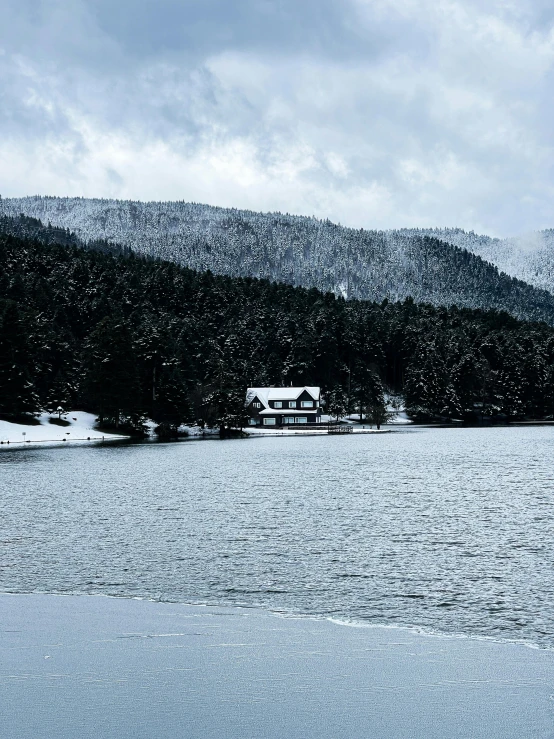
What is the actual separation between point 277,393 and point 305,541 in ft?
401

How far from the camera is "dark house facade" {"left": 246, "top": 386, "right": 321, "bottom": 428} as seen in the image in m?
148

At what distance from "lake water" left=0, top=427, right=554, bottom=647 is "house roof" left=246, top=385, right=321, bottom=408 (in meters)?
89.9

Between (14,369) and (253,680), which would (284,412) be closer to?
(14,369)

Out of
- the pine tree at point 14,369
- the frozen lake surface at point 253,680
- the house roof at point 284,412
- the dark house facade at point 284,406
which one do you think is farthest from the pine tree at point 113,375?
the frozen lake surface at point 253,680

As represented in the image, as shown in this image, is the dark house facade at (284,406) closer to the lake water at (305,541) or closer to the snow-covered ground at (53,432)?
the snow-covered ground at (53,432)

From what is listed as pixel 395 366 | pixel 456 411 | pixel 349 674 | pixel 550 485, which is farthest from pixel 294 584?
pixel 395 366

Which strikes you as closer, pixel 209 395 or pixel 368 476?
pixel 368 476

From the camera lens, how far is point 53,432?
99875 millimetres

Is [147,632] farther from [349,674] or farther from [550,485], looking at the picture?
[550,485]

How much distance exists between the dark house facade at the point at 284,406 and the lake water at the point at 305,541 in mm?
88641

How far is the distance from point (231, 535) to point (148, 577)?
294 inches

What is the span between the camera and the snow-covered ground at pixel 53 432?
93.7 metres

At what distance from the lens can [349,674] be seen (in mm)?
13258

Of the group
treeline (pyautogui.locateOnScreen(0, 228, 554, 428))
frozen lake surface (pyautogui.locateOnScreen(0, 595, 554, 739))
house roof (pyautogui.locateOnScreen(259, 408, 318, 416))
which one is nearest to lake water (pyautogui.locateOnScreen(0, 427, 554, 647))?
frozen lake surface (pyautogui.locateOnScreen(0, 595, 554, 739))
